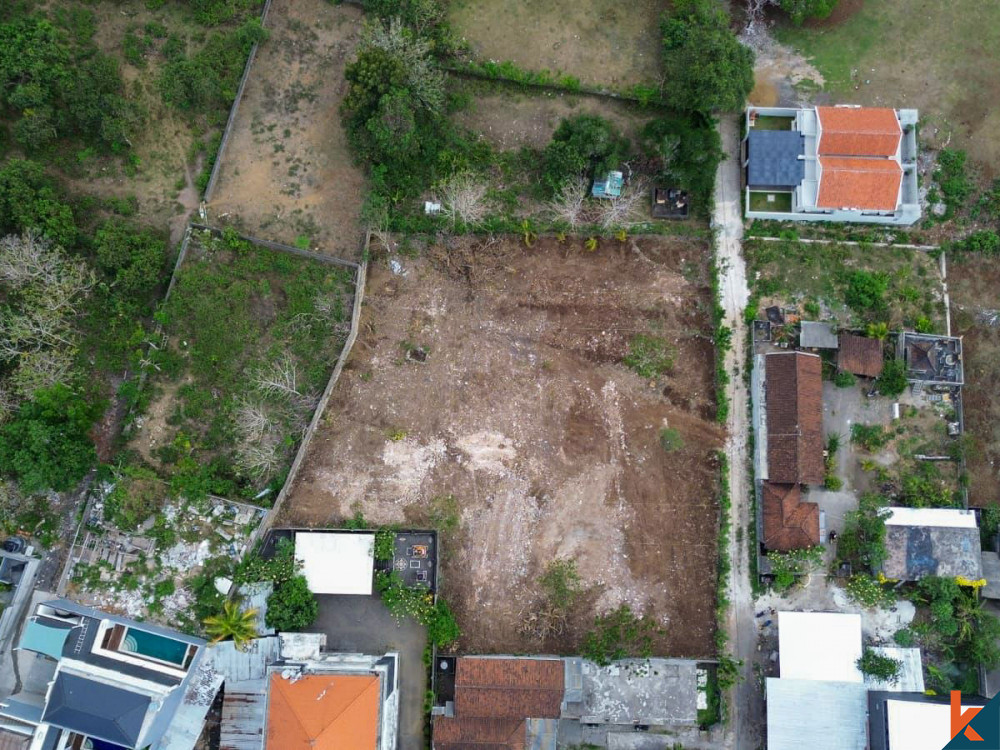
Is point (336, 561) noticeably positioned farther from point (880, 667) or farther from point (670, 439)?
point (880, 667)

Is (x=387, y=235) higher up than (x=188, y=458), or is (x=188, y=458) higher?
(x=387, y=235)

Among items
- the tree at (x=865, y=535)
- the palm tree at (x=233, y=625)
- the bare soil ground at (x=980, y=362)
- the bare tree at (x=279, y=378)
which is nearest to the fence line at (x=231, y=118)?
the bare tree at (x=279, y=378)

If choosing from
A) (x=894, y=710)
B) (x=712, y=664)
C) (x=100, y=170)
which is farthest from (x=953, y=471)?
(x=100, y=170)

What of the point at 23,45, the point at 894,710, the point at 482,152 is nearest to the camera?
the point at 894,710

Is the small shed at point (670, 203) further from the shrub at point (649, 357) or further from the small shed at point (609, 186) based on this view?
the shrub at point (649, 357)

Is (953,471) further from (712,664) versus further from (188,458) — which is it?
(188,458)
